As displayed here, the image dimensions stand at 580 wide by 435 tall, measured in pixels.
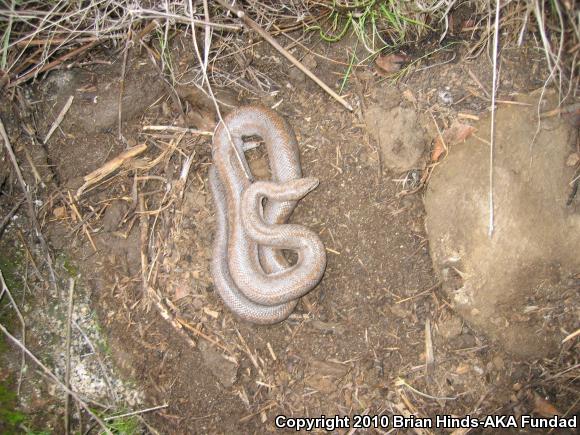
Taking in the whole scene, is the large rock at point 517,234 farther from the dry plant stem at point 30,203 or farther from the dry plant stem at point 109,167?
the dry plant stem at point 30,203

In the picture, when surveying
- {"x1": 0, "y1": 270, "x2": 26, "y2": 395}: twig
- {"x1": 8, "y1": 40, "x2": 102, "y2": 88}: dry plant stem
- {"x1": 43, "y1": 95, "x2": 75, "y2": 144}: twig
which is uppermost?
{"x1": 8, "y1": 40, "x2": 102, "y2": 88}: dry plant stem

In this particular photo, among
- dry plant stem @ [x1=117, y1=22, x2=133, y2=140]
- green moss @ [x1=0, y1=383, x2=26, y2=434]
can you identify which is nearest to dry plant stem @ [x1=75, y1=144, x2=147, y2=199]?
dry plant stem @ [x1=117, y1=22, x2=133, y2=140]

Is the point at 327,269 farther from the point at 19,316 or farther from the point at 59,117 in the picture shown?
the point at 59,117

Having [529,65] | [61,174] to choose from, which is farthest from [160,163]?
[529,65]

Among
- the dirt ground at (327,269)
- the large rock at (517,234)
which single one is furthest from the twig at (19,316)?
the large rock at (517,234)

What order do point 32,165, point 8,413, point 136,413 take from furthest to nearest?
point 32,165, point 136,413, point 8,413

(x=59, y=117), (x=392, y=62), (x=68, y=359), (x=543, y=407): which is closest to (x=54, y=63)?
(x=59, y=117)

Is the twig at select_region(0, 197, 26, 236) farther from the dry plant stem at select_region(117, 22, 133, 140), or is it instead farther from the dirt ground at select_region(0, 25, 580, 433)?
the dry plant stem at select_region(117, 22, 133, 140)
